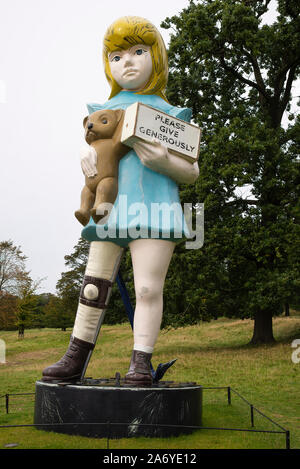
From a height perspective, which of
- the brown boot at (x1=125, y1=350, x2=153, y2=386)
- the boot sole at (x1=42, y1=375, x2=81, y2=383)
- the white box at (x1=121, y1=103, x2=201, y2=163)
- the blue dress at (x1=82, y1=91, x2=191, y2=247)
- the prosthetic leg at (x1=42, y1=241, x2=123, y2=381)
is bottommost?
the boot sole at (x1=42, y1=375, x2=81, y2=383)

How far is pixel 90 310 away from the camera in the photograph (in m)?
4.30

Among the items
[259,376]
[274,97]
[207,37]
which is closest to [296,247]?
[259,376]

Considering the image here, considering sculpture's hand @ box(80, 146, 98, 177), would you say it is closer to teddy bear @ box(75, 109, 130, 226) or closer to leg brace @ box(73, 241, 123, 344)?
teddy bear @ box(75, 109, 130, 226)

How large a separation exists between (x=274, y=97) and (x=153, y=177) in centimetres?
1059

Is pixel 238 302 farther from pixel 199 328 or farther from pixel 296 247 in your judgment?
pixel 199 328

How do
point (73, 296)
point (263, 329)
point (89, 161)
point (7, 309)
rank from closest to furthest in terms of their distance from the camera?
1. point (89, 161)
2. point (263, 329)
3. point (7, 309)
4. point (73, 296)

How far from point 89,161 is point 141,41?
4.07ft

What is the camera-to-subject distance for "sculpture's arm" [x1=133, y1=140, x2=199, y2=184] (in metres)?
4.15

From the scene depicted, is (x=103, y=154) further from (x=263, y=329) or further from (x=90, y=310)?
(x=263, y=329)

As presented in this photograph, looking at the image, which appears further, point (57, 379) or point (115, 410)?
point (57, 379)

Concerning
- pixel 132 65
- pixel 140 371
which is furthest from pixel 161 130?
pixel 140 371

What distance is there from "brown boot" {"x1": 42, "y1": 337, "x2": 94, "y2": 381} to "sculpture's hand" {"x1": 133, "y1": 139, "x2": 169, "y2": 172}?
5.58 ft

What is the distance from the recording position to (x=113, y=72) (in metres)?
4.65

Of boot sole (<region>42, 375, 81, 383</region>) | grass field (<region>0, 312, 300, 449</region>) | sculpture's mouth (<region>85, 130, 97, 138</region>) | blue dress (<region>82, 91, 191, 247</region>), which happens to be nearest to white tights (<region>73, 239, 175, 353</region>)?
blue dress (<region>82, 91, 191, 247</region>)
